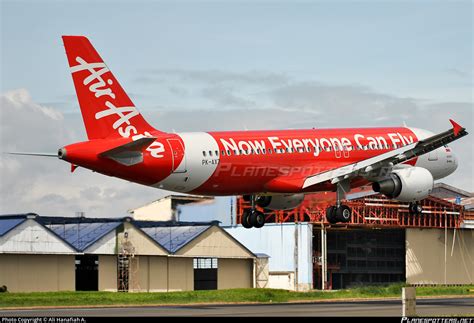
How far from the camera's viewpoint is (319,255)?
148125 millimetres

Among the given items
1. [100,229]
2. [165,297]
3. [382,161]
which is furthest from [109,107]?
[100,229]

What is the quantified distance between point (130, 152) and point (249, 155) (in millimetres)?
9341

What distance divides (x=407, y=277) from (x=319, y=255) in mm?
13943

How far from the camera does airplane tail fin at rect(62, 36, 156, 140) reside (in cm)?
6631

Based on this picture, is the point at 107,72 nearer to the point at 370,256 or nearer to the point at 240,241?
the point at 240,241

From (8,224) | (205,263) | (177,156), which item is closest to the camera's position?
(177,156)

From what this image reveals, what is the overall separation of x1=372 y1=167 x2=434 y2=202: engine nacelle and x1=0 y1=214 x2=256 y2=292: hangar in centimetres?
4755

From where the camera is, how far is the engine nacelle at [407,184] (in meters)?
74.9

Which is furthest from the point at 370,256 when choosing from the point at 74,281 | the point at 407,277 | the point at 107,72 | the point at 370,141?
the point at 107,72

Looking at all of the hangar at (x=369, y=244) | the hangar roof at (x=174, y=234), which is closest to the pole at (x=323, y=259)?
the hangar at (x=369, y=244)

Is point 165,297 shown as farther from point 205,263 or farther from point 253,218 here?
point 205,263

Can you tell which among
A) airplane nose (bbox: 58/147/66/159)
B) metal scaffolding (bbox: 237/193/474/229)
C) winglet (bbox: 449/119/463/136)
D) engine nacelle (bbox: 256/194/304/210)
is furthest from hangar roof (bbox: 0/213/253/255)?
winglet (bbox: 449/119/463/136)

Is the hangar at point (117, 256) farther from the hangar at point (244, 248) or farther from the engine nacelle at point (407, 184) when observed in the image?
the engine nacelle at point (407, 184)

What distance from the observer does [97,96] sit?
219 ft
